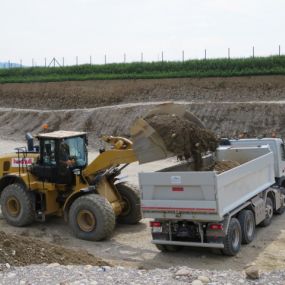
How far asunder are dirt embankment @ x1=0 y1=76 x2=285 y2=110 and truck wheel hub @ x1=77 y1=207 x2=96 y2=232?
25.3 m

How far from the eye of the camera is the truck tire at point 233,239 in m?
11.8

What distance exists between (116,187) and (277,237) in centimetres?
448

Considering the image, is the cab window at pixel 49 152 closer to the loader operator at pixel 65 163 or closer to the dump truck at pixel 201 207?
the loader operator at pixel 65 163

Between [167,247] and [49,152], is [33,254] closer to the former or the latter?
[167,247]

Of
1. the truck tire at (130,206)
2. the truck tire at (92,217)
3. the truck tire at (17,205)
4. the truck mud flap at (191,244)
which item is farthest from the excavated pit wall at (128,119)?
the truck mud flap at (191,244)

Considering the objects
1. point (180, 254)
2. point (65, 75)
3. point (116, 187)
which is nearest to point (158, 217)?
point (180, 254)

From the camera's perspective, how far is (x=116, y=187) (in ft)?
49.9

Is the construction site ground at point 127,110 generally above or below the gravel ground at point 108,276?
above

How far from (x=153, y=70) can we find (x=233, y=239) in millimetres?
36123

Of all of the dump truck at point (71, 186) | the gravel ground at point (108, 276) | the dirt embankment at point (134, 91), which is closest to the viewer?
the gravel ground at point (108, 276)

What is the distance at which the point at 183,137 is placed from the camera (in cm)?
1287

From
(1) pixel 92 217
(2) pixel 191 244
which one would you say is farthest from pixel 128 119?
(2) pixel 191 244

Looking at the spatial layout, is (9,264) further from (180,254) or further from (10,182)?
Answer: (10,182)

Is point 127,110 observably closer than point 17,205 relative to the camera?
No
